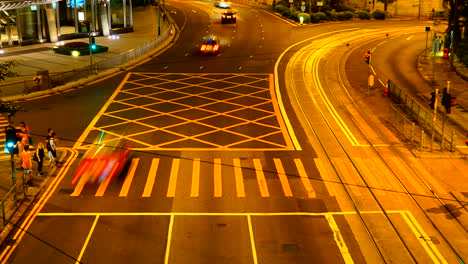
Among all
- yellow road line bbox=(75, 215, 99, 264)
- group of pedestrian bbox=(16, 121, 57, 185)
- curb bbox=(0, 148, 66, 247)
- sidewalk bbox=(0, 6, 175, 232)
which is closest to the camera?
yellow road line bbox=(75, 215, 99, 264)

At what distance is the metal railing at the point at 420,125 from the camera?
25703 mm

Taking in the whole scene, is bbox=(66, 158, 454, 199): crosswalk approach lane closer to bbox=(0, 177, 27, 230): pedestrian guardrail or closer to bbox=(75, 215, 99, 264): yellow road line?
bbox=(0, 177, 27, 230): pedestrian guardrail

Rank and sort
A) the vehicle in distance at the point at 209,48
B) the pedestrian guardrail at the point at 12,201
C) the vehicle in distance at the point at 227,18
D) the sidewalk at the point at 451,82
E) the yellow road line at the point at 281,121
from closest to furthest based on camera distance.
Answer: the pedestrian guardrail at the point at 12,201 < the yellow road line at the point at 281,121 < the sidewalk at the point at 451,82 < the vehicle in distance at the point at 209,48 < the vehicle in distance at the point at 227,18

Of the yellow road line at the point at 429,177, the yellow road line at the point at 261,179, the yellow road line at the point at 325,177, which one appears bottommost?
the yellow road line at the point at 429,177

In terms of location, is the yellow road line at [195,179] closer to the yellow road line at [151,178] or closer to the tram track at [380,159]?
the yellow road line at [151,178]

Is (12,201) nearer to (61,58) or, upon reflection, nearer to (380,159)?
(380,159)

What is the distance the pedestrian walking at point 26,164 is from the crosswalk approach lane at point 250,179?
5.67 feet

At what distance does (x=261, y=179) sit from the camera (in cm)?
2162

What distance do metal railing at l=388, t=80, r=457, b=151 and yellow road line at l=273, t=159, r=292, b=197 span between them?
6.37 meters

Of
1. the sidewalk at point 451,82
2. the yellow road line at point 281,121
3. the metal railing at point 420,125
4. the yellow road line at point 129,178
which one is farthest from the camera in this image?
the sidewalk at point 451,82

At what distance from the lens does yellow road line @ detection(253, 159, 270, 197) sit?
20.1 meters

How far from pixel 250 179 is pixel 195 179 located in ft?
6.54

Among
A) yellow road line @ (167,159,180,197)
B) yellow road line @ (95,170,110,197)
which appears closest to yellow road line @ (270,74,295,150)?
yellow road line @ (167,159,180,197)

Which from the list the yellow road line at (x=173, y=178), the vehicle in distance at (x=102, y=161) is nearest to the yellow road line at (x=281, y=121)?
the yellow road line at (x=173, y=178)
